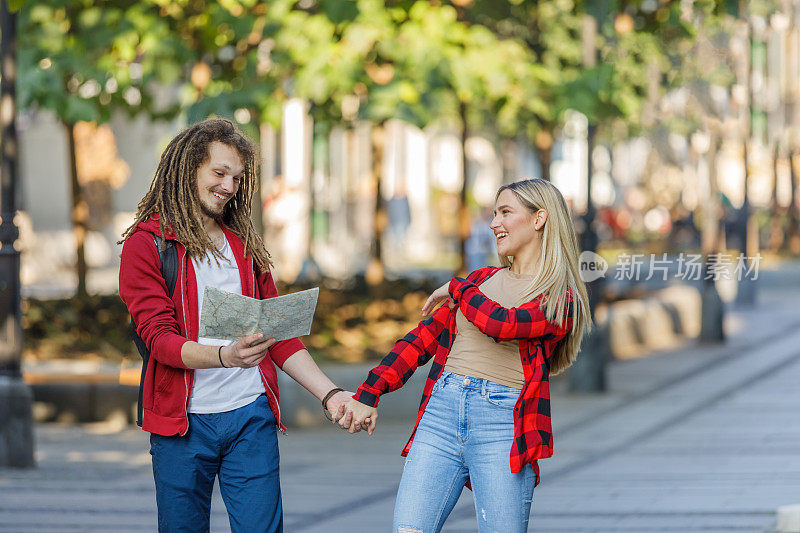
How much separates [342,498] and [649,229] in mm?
42103

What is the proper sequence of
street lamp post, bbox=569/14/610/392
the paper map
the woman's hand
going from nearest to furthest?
1. the paper map
2. the woman's hand
3. street lamp post, bbox=569/14/610/392

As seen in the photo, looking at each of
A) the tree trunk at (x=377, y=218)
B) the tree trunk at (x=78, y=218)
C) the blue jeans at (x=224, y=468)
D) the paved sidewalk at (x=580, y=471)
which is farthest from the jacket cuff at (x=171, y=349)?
the tree trunk at (x=377, y=218)

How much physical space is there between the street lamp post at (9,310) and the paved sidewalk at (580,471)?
8.3 inches

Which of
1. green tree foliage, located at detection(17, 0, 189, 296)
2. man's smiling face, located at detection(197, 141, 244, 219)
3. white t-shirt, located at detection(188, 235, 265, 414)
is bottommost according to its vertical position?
white t-shirt, located at detection(188, 235, 265, 414)

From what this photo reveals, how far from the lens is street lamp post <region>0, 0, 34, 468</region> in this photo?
29.9ft

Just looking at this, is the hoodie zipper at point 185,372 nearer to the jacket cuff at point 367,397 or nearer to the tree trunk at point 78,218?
the jacket cuff at point 367,397

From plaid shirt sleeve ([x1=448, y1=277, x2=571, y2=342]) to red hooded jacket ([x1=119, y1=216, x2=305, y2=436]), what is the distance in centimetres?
87

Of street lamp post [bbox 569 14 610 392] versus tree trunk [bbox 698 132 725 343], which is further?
tree trunk [bbox 698 132 725 343]

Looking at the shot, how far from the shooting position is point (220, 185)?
4152mm

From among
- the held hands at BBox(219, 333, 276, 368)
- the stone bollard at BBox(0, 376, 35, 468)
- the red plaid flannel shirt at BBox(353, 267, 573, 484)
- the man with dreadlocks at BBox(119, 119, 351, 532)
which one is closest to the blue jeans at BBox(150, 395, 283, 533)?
the man with dreadlocks at BBox(119, 119, 351, 532)

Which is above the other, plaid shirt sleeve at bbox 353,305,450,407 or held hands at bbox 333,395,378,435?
plaid shirt sleeve at bbox 353,305,450,407

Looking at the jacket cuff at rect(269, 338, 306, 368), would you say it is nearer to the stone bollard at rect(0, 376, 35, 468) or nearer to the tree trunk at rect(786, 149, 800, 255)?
the stone bollard at rect(0, 376, 35, 468)

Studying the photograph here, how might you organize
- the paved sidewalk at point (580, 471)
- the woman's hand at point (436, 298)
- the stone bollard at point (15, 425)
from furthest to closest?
the stone bollard at point (15, 425)
the paved sidewalk at point (580, 471)
the woman's hand at point (436, 298)

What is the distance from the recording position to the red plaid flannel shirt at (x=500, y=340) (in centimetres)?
423
